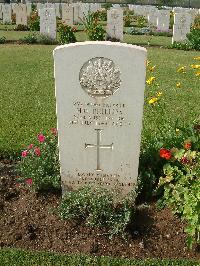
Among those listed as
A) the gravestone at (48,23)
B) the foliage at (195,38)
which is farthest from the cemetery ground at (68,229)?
the gravestone at (48,23)

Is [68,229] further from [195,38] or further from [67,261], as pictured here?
[195,38]

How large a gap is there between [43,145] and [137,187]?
1207mm

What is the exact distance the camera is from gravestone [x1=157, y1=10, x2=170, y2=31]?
62.6ft

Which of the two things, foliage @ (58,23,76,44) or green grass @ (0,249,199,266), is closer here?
green grass @ (0,249,199,266)

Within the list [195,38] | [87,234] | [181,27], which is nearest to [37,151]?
[87,234]

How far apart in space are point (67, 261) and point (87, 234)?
35cm

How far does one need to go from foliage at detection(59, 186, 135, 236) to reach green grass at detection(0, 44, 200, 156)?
3.64 feet

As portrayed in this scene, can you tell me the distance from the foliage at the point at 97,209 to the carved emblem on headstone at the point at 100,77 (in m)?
0.95

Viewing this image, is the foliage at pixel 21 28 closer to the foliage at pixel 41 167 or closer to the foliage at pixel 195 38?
the foliage at pixel 195 38

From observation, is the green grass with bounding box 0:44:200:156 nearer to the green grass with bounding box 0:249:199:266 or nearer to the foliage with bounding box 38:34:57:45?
the green grass with bounding box 0:249:199:266

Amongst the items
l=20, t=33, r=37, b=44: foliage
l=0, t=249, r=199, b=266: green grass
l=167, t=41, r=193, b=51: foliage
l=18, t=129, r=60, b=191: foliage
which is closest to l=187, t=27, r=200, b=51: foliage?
l=167, t=41, r=193, b=51: foliage

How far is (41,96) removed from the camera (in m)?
8.88

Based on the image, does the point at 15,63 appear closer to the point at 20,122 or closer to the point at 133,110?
the point at 20,122

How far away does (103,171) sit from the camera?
13.9 feet
